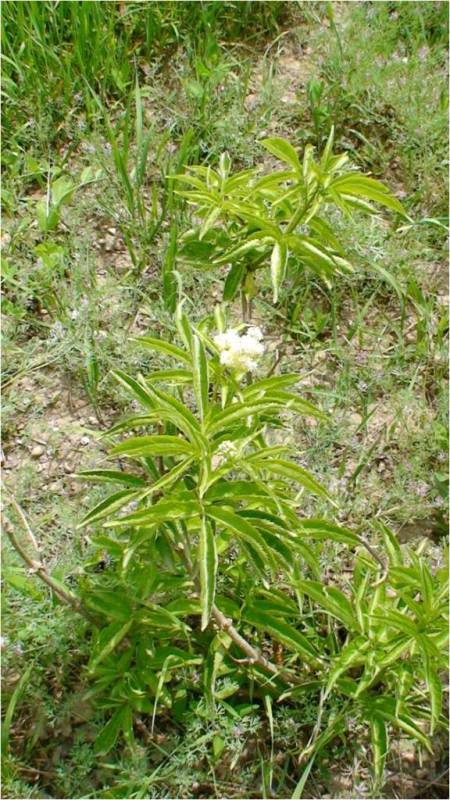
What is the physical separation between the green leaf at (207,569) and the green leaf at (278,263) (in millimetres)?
590

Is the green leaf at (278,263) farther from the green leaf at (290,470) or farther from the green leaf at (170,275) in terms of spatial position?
the green leaf at (170,275)

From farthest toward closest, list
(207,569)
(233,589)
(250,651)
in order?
(233,589), (250,651), (207,569)

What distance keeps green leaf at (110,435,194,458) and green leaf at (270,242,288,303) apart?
1.56ft

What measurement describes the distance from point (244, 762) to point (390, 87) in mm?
2137

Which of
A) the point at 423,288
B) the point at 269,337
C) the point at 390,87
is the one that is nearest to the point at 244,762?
the point at 269,337

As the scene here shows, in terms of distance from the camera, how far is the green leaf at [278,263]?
194 centimetres

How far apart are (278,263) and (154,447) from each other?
1.91 ft

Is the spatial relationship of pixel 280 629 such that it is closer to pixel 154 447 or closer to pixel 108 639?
pixel 108 639

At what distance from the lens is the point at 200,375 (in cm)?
165

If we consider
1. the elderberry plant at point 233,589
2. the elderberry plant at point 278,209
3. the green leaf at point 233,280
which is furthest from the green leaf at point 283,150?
the elderberry plant at point 233,589

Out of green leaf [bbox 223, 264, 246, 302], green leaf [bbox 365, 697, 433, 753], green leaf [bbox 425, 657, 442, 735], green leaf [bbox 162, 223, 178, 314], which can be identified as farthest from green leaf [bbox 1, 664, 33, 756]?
green leaf [bbox 162, 223, 178, 314]

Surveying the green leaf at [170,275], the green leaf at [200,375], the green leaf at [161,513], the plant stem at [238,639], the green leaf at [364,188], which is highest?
the green leaf at [364,188]

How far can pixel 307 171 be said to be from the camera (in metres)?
2.00

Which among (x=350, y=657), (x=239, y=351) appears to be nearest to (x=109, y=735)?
(x=350, y=657)
